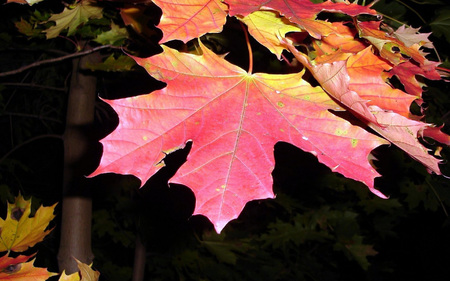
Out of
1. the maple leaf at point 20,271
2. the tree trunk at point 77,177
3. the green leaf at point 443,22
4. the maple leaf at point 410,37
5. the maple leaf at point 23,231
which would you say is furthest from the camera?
the tree trunk at point 77,177

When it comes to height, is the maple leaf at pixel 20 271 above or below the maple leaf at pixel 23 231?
above

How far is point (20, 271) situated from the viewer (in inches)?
28.5

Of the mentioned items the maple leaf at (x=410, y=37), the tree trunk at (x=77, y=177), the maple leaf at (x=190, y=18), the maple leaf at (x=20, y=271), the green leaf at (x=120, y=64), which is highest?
the maple leaf at (x=190, y=18)

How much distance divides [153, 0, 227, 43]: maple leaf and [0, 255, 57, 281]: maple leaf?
0.53 meters

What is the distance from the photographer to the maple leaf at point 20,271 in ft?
2.37

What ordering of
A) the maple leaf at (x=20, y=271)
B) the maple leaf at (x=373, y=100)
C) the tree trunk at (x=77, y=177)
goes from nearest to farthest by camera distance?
1. the maple leaf at (x=373, y=100)
2. the maple leaf at (x=20, y=271)
3. the tree trunk at (x=77, y=177)

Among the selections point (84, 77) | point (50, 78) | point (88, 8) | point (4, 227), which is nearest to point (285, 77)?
Answer: point (88, 8)

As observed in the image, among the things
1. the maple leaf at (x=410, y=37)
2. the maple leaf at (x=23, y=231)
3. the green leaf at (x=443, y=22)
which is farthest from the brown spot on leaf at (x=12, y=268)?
the green leaf at (x=443, y=22)

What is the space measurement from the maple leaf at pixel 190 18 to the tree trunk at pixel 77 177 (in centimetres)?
97

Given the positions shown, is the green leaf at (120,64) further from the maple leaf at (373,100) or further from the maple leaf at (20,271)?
the maple leaf at (373,100)

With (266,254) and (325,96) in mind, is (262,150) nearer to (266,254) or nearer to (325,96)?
(325,96)

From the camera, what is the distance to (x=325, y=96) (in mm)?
490

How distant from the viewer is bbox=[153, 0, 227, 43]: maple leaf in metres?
0.45

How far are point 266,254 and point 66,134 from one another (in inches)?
46.7
